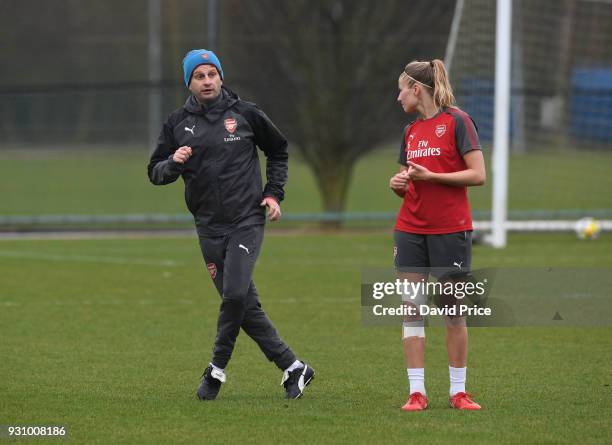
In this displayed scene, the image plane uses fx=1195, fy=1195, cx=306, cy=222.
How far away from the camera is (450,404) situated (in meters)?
6.73

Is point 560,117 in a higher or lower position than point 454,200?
lower

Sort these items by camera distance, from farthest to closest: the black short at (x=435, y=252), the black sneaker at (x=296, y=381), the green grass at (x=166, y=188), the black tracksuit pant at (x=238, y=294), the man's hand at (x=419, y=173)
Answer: the green grass at (x=166, y=188) < the black sneaker at (x=296, y=381) < the black tracksuit pant at (x=238, y=294) < the black short at (x=435, y=252) < the man's hand at (x=419, y=173)

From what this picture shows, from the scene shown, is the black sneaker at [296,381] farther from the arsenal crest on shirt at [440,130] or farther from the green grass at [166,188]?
the green grass at [166,188]

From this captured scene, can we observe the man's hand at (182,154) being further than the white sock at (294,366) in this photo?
No

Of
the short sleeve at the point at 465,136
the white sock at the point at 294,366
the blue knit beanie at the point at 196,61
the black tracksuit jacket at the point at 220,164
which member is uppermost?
the blue knit beanie at the point at 196,61

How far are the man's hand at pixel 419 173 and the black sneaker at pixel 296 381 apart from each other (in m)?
1.43

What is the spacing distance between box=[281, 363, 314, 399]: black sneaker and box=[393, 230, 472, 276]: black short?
3.11 ft

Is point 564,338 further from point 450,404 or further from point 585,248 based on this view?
point 585,248

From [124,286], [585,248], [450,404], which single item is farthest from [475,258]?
[450,404]

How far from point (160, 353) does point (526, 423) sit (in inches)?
130

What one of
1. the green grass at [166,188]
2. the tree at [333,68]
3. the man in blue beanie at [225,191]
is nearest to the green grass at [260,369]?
the man in blue beanie at [225,191]

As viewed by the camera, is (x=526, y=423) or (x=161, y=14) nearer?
(x=526, y=423)

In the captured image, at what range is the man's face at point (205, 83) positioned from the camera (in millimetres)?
6918

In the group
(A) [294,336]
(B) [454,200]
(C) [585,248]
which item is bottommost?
(C) [585,248]
